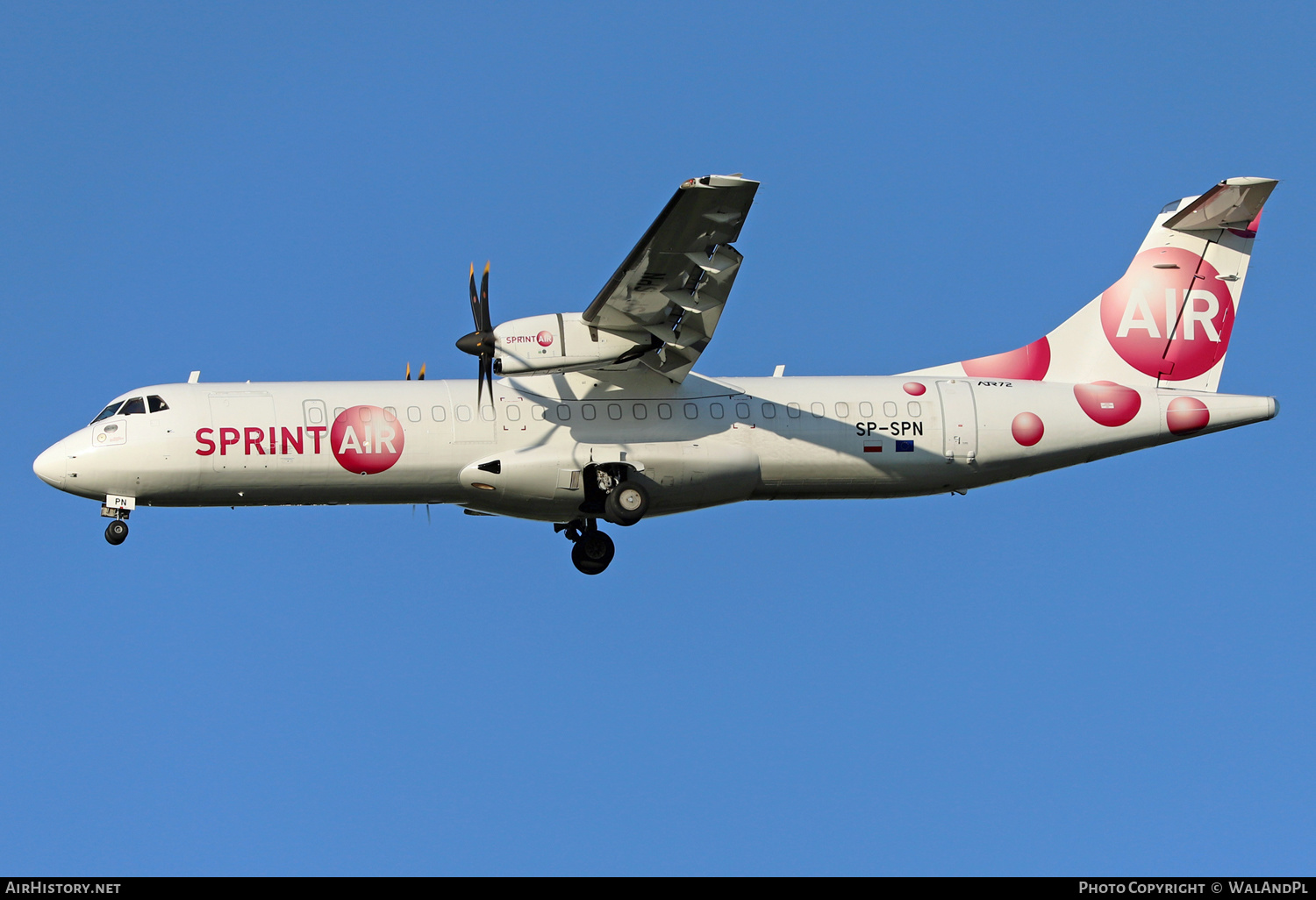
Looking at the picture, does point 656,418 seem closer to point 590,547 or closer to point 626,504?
point 626,504

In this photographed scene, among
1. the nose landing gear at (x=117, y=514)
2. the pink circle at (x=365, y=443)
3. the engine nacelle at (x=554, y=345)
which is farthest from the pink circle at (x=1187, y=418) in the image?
the nose landing gear at (x=117, y=514)

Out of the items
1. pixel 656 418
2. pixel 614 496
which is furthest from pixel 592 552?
pixel 656 418

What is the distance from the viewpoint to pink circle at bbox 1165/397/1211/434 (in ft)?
90.6

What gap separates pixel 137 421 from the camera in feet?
84.7

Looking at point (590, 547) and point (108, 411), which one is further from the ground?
point (108, 411)

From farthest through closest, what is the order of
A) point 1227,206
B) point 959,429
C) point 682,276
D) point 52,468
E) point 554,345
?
point 1227,206 < point 959,429 < point 52,468 < point 554,345 < point 682,276

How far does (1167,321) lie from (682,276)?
9859 millimetres

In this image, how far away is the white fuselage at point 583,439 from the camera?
25750 millimetres

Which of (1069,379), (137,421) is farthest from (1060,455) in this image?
(137,421)

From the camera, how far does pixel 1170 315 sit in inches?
1129

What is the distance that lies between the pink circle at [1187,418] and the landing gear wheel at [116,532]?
58.0 ft
